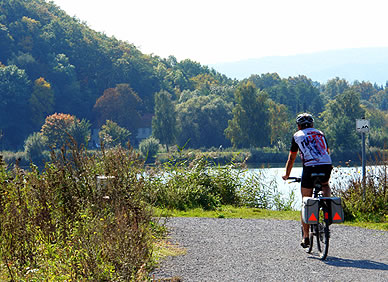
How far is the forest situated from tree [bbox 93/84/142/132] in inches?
6.3

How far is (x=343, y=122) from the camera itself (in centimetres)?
8225

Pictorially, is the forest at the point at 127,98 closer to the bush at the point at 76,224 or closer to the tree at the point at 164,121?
the tree at the point at 164,121

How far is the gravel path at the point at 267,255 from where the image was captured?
21.4ft

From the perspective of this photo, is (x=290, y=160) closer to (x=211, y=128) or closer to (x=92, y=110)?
(x=211, y=128)

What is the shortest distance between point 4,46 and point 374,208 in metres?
108

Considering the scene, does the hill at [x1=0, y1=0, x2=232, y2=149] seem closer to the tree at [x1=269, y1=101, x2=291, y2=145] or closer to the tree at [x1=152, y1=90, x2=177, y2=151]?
the tree at [x1=152, y1=90, x2=177, y2=151]

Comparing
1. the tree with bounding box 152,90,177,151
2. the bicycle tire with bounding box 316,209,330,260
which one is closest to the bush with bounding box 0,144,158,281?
the bicycle tire with bounding box 316,209,330,260

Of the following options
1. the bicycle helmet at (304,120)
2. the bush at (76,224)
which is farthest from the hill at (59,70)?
the bicycle helmet at (304,120)

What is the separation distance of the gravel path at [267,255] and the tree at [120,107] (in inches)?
3510

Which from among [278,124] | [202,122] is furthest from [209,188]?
[202,122]

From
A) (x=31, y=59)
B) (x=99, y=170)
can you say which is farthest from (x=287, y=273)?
(x=31, y=59)

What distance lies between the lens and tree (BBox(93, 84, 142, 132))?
99188mm

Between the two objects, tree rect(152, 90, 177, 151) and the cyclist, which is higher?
tree rect(152, 90, 177, 151)

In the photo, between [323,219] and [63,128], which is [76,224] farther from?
[63,128]
